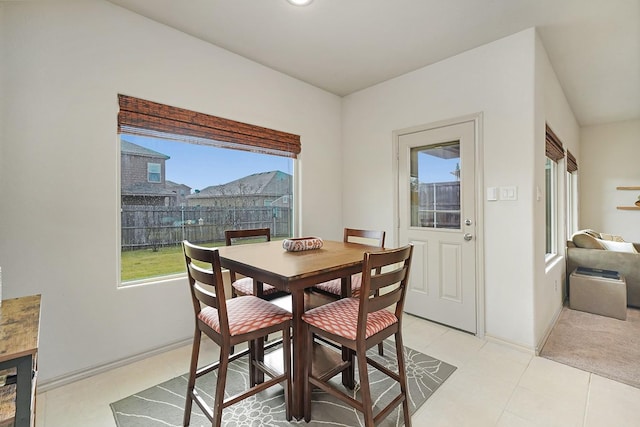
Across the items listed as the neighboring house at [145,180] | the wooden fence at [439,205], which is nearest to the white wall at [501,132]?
the wooden fence at [439,205]

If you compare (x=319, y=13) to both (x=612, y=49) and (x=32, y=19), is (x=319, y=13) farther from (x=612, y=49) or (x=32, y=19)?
(x=612, y=49)

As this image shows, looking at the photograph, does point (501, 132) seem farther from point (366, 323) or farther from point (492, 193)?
point (366, 323)

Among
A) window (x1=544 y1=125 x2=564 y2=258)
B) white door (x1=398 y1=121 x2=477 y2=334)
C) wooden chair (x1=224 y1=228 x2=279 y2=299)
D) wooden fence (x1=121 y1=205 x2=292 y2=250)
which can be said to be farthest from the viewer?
window (x1=544 y1=125 x2=564 y2=258)

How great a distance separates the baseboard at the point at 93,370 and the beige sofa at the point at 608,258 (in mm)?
4486

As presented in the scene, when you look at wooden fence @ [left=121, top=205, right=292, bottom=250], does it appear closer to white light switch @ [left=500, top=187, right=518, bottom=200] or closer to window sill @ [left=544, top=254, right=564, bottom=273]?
white light switch @ [left=500, top=187, right=518, bottom=200]

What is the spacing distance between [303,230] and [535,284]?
86.4 inches

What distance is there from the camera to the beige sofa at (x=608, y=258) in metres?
3.31

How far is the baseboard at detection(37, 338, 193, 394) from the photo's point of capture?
1867 millimetres

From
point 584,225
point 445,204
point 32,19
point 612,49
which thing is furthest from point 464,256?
point 584,225

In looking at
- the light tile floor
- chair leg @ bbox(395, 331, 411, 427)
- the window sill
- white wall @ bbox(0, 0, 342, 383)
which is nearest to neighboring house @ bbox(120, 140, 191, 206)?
white wall @ bbox(0, 0, 342, 383)

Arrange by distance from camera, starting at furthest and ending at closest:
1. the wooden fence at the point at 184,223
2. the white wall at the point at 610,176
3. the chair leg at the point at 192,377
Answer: the white wall at the point at 610,176 → the wooden fence at the point at 184,223 → the chair leg at the point at 192,377

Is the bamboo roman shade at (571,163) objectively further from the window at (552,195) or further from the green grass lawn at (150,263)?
the green grass lawn at (150,263)

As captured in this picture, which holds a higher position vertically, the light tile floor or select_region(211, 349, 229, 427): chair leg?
select_region(211, 349, 229, 427): chair leg

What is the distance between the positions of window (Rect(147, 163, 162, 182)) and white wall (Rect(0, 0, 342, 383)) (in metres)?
0.30
